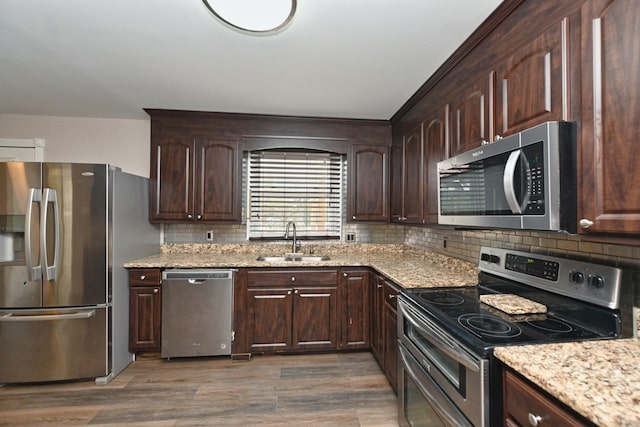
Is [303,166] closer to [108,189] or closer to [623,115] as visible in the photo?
[108,189]

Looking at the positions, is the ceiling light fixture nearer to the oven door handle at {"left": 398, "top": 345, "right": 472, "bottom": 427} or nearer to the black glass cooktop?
the black glass cooktop

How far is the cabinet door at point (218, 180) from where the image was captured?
2.95 meters

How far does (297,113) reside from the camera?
9.68ft

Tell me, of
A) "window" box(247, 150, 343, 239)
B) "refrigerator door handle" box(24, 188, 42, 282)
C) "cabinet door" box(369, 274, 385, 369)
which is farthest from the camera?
"window" box(247, 150, 343, 239)

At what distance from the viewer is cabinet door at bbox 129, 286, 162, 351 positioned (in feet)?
8.63

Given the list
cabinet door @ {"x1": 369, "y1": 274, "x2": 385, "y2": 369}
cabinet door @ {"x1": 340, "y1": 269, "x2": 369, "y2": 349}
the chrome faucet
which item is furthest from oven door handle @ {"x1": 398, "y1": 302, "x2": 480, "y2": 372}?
the chrome faucet

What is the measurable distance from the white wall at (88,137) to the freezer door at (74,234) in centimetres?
95

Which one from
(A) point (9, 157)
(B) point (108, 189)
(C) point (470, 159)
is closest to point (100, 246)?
(B) point (108, 189)

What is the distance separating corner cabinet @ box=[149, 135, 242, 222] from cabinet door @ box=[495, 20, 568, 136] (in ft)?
7.72

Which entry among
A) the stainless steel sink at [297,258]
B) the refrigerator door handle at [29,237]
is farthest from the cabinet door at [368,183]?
the refrigerator door handle at [29,237]

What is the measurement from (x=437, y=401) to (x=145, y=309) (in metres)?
2.50

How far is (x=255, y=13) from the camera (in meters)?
1.35

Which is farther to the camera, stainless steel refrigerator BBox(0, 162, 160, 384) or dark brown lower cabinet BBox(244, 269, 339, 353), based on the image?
dark brown lower cabinet BBox(244, 269, 339, 353)

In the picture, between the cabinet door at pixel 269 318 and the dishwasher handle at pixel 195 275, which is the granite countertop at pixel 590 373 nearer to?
the cabinet door at pixel 269 318
